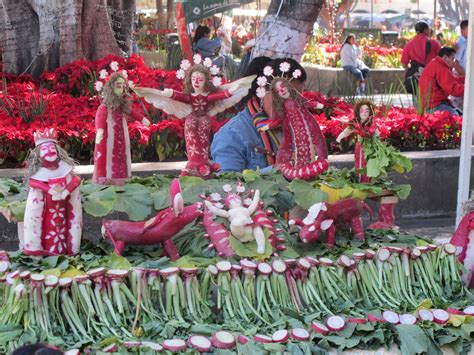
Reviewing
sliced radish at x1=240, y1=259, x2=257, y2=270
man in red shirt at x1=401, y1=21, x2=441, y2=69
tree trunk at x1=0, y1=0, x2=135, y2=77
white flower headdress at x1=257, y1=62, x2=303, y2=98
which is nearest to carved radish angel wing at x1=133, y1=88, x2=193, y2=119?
white flower headdress at x1=257, y1=62, x2=303, y2=98

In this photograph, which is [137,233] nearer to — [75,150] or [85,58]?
[75,150]

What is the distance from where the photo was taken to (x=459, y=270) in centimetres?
371

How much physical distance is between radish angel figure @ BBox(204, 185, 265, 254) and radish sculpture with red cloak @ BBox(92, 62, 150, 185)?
0.77 meters

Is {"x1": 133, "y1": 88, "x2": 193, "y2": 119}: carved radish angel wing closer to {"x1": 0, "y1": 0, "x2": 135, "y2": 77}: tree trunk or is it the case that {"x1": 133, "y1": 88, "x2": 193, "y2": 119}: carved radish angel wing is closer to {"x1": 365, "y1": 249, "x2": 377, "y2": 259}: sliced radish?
{"x1": 365, "y1": 249, "x2": 377, "y2": 259}: sliced radish

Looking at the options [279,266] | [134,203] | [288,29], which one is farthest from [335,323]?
[288,29]

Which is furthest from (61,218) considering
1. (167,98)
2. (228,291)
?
(167,98)

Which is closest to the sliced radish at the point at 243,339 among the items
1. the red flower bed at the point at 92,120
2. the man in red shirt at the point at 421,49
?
the red flower bed at the point at 92,120

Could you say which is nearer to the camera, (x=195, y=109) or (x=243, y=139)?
(x=195, y=109)

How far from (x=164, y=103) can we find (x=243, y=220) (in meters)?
1.13

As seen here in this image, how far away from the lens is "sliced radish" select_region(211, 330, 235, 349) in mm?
2963

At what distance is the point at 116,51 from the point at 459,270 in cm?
680

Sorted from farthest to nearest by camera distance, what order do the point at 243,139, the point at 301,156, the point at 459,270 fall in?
1. the point at 243,139
2. the point at 301,156
3. the point at 459,270

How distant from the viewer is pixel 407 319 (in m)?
3.24

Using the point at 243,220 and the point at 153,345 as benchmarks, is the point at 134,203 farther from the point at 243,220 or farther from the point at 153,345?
the point at 153,345
